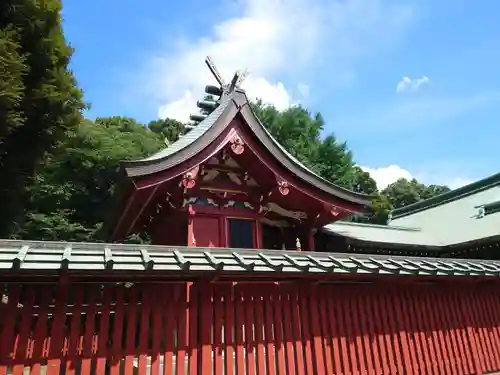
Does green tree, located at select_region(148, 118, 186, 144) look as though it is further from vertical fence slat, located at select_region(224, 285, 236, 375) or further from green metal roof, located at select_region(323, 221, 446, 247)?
vertical fence slat, located at select_region(224, 285, 236, 375)

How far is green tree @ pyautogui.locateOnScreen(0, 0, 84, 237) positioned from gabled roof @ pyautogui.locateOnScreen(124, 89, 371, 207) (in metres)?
5.12

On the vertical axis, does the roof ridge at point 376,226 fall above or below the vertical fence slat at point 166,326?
above

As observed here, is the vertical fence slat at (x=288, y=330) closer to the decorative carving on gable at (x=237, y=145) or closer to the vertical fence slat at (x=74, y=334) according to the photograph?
the vertical fence slat at (x=74, y=334)

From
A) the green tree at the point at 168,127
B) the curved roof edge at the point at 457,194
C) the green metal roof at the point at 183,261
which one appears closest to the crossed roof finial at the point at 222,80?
the green metal roof at the point at 183,261

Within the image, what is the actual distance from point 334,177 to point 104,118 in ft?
75.6

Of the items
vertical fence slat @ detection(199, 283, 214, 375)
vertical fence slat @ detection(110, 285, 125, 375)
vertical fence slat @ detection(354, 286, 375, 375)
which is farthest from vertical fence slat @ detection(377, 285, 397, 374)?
vertical fence slat @ detection(110, 285, 125, 375)

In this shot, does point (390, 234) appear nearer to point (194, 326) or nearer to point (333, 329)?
point (333, 329)

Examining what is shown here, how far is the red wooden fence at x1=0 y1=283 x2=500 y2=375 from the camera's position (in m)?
4.57

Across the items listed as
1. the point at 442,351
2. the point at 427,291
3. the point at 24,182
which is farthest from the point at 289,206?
the point at 24,182

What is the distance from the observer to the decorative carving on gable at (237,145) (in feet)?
29.5

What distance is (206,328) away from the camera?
532cm

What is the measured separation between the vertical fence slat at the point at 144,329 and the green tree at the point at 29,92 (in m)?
7.82

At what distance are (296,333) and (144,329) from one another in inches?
88.2

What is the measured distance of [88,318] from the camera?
4762 mm
